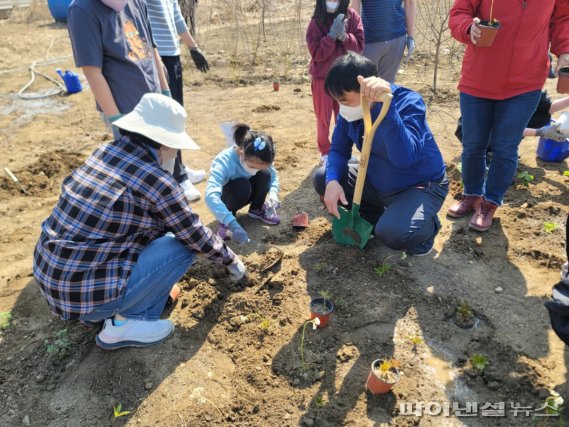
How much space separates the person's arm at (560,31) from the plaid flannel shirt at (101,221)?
8.00 ft

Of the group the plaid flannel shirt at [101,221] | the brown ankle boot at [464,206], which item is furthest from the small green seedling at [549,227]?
the plaid flannel shirt at [101,221]

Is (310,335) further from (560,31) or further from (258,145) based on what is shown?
(560,31)

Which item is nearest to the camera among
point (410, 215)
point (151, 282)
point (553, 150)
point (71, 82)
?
point (151, 282)

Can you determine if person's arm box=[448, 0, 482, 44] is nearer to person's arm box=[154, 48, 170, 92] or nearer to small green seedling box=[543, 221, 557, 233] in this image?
small green seedling box=[543, 221, 557, 233]

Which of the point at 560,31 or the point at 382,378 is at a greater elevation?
the point at 560,31

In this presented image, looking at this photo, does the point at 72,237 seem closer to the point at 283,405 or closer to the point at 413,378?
the point at 283,405

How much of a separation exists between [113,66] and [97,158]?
91cm

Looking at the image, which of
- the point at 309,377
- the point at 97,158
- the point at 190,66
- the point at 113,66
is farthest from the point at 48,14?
the point at 309,377

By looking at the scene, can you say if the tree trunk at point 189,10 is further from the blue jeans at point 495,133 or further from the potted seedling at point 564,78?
the potted seedling at point 564,78

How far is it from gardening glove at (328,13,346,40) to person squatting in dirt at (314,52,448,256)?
1048mm

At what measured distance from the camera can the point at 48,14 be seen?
→ 44.3ft

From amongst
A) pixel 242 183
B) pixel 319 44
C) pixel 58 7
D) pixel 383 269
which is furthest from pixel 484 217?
pixel 58 7

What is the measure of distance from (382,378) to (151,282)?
125 centimetres

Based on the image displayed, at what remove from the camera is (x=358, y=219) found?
292 centimetres
